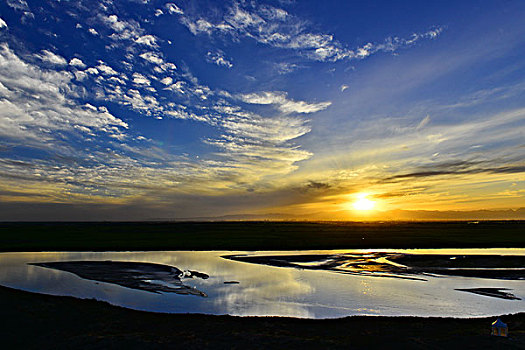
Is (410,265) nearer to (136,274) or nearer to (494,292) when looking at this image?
(494,292)

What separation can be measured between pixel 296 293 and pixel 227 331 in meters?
10.0

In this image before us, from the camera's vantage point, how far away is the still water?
2030cm

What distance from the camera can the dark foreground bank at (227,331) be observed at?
14461 millimetres

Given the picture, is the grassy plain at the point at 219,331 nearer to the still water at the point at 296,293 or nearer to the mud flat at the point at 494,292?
the still water at the point at 296,293

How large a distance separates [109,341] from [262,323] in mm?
7541

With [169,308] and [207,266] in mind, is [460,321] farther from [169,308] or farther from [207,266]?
[207,266]

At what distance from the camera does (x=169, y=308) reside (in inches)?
810

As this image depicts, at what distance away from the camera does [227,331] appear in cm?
1611

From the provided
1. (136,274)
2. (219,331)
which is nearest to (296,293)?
(219,331)

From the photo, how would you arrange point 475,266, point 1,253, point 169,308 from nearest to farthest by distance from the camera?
point 169,308
point 475,266
point 1,253

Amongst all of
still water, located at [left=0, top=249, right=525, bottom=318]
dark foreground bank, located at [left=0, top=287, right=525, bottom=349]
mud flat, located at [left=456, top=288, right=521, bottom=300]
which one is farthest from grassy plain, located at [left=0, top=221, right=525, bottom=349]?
mud flat, located at [left=456, top=288, right=521, bottom=300]

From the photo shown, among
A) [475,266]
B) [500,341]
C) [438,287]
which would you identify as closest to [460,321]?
[500,341]

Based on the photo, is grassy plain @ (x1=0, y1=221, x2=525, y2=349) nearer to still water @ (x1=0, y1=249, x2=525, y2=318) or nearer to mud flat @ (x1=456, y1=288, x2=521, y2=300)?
still water @ (x1=0, y1=249, x2=525, y2=318)

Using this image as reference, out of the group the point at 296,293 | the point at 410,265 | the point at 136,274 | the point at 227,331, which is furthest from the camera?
the point at 410,265
